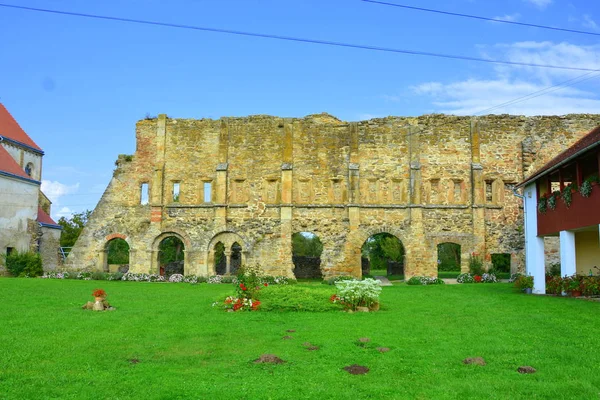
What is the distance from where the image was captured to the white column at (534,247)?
20500mm

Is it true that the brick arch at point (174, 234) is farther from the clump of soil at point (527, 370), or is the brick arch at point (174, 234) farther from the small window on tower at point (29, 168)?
the clump of soil at point (527, 370)

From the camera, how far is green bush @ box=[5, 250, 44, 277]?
30.1m

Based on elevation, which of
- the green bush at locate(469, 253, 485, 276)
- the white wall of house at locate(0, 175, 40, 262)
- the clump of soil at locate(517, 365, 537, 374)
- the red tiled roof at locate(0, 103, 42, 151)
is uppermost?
the red tiled roof at locate(0, 103, 42, 151)

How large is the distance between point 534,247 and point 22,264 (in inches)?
1056

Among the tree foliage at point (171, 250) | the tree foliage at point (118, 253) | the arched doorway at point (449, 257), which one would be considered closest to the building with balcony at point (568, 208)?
the arched doorway at point (449, 257)

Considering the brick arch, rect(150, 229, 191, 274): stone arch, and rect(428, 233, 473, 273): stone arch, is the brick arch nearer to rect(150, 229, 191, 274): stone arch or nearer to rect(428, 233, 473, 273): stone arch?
rect(150, 229, 191, 274): stone arch

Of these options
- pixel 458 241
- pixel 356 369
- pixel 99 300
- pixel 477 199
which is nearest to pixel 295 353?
pixel 356 369

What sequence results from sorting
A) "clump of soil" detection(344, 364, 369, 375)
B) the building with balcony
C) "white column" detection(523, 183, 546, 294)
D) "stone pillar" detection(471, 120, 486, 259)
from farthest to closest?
"stone pillar" detection(471, 120, 486, 259) → "white column" detection(523, 183, 546, 294) → the building with balcony → "clump of soil" detection(344, 364, 369, 375)

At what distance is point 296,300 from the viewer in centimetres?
1567

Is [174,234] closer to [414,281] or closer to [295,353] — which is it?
[414,281]

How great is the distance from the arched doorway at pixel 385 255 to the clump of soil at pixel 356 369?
928 inches

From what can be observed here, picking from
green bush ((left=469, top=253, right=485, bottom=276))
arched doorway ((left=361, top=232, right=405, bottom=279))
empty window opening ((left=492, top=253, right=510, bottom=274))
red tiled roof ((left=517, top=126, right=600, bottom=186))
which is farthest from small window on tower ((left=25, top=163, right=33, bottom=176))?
empty window opening ((left=492, top=253, right=510, bottom=274))

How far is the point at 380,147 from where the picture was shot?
105 feet

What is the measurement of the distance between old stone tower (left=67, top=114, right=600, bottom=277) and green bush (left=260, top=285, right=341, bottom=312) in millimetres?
14376
